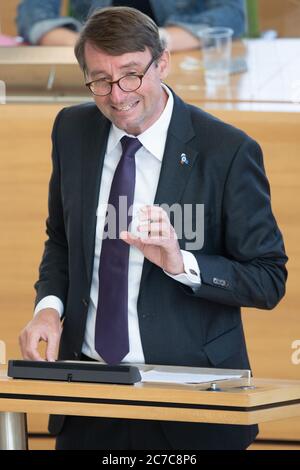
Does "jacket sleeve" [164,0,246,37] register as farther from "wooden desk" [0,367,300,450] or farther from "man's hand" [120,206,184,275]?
"wooden desk" [0,367,300,450]

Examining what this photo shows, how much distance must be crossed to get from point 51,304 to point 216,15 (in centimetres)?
174

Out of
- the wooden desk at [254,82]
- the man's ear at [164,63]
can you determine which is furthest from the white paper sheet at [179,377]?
the wooden desk at [254,82]

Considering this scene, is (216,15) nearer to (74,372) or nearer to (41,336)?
(41,336)

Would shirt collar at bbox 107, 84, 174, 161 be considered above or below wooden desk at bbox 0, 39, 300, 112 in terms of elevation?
above

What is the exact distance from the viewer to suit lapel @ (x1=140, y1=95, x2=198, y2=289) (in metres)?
1.82

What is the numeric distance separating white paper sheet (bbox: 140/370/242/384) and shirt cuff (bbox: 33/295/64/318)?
0.31 metres

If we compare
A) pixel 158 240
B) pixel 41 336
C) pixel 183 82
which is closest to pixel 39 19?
pixel 183 82

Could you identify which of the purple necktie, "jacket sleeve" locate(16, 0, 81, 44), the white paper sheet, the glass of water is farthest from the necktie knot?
"jacket sleeve" locate(16, 0, 81, 44)

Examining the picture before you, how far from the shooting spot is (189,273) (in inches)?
68.7

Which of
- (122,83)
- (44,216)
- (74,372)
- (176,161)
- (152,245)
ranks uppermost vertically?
(122,83)

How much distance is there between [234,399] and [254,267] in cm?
39

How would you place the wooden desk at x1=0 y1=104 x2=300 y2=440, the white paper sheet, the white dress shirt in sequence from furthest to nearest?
the wooden desk at x1=0 y1=104 x2=300 y2=440
the white dress shirt
the white paper sheet
